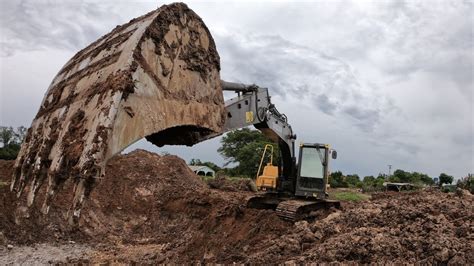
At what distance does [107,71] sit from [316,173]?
6.00 metres

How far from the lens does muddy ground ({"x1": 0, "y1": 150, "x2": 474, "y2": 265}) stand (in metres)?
5.68

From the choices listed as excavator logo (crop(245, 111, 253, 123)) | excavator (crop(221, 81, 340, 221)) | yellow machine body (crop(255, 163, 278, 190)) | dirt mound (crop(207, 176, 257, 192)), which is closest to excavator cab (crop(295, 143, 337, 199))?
excavator (crop(221, 81, 340, 221))

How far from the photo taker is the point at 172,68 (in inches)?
167

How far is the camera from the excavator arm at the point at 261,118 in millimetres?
6230

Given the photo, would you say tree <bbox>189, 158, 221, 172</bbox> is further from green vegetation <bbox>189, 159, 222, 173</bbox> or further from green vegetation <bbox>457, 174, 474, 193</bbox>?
green vegetation <bbox>457, 174, 474, 193</bbox>

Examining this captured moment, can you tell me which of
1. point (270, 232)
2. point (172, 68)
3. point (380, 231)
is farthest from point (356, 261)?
point (172, 68)

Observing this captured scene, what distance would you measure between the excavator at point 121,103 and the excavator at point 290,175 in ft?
7.22

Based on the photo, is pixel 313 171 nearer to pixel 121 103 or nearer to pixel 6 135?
pixel 121 103

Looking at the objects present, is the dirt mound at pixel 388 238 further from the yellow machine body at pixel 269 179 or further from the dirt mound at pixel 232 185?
the dirt mound at pixel 232 185

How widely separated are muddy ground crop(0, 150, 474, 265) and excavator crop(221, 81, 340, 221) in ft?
1.16

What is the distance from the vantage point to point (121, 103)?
3.45m

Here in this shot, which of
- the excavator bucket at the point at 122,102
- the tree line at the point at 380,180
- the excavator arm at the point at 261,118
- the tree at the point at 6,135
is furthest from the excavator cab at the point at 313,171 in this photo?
the tree at the point at 6,135

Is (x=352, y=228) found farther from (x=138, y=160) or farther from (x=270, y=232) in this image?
(x=138, y=160)

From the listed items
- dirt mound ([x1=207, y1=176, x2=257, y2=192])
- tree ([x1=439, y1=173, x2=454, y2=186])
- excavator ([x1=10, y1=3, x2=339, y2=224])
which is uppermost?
tree ([x1=439, y1=173, x2=454, y2=186])
